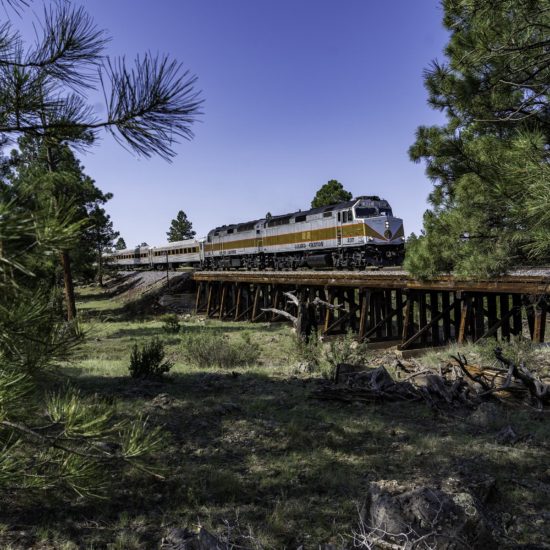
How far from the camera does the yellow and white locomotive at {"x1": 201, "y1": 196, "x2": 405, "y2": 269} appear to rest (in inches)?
828

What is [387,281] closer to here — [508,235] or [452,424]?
[508,235]

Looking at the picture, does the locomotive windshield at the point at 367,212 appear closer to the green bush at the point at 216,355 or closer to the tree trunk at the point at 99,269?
the green bush at the point at 216,355

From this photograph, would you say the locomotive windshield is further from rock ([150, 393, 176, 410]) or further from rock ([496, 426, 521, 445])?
rock ([496, 426, 521, 445])

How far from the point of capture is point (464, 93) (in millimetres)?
6145

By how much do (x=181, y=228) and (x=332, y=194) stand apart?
53999 mm

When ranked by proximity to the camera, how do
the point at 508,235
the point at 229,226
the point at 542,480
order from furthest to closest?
the point at 229,226
the point at 508,235
the point at 542,480

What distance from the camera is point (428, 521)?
3428 millimetres

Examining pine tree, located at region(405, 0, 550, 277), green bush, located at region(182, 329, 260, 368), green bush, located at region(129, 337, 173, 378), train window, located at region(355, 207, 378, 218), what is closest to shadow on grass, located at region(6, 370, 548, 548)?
green bush, located at region(129, 337, 173, 378)

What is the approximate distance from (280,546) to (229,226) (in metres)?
31.5

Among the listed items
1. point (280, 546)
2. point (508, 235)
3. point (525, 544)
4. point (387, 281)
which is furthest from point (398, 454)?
point (387, 281)

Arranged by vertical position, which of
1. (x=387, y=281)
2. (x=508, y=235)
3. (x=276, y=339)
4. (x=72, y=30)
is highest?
(x=72, y=30)

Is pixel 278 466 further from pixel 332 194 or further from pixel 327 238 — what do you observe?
pixel 332 194

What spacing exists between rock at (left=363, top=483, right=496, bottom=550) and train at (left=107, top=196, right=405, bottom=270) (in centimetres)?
1767

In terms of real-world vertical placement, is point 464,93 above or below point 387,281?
above
